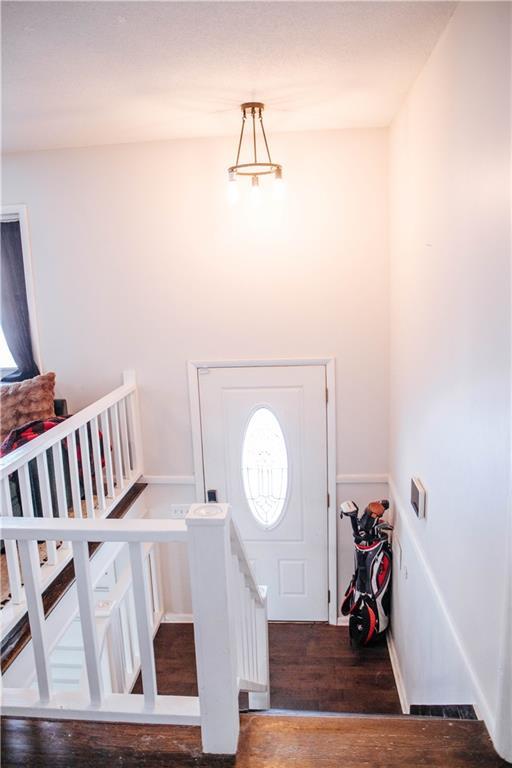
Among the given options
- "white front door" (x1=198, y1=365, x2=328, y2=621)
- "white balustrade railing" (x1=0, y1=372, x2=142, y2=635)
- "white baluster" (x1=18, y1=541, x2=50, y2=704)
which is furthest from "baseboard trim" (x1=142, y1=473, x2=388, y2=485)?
"white baluster" (x1=18, y1=541, x2=50, y2=704)

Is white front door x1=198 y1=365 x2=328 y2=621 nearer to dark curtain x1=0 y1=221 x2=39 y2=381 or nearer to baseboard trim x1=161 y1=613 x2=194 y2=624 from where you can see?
baseboard trim x1=161 y1=613 x2=194 y2=624

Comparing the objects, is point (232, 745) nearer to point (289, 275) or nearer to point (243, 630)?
point (243, 630)

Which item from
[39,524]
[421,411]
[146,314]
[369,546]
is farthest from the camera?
[146,314]

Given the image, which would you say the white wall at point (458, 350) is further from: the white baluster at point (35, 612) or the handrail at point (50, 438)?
the handrail at point (50, 438)

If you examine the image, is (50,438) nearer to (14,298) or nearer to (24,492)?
(24,492)

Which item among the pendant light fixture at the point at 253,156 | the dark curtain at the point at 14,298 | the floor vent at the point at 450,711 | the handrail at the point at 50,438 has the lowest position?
the floor vent at the point at 450,711

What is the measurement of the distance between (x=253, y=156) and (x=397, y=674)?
3452mm

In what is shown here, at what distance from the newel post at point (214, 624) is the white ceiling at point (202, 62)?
1668 mm

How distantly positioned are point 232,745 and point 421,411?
170 centimetres

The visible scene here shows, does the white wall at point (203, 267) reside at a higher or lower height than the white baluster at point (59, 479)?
higher

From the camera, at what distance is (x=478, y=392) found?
1.72 meters

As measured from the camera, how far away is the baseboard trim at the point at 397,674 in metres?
3.09

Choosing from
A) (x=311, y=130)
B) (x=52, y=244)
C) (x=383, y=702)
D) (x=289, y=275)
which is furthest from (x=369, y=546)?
(x=52, y=244)

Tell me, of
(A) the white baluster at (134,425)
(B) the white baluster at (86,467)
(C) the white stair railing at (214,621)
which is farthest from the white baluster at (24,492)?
(A) the white baluster at (134,425)
